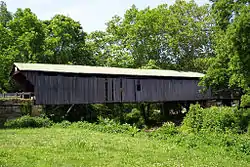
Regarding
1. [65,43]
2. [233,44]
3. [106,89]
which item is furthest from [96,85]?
[65,43]

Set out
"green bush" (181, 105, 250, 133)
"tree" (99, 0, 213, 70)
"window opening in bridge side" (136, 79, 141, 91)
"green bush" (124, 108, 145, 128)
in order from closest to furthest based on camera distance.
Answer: "green bush" (181, 105, 250, 133) → "window opening in bridge side" (136, 79, 141, 91) → "green bush" (124, 108, 145, 128) → "tree" (99, 0, 213, 70)

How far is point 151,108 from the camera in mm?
34125

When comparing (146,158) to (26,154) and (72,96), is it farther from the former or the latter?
(72,96)

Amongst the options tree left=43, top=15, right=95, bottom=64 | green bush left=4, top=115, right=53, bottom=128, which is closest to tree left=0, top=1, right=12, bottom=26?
tree left=43, top=15, right=95, bottom=64

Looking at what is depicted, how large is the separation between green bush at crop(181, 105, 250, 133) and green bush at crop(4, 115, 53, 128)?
959 cm

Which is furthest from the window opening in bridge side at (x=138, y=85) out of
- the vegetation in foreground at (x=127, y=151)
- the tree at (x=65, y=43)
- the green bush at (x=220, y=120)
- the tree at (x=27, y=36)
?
the tree at (x=27, y=36)

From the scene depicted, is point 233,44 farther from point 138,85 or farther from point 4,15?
point 4,15

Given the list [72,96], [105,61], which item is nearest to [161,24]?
[105,61]

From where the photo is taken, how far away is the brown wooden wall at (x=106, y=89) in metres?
21.8

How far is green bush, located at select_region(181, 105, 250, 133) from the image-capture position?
1894 cm

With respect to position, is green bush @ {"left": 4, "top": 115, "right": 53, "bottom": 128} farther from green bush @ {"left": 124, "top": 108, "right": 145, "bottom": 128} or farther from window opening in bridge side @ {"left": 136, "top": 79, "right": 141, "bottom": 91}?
green bush @ {"left": 124, "top": 108, "right": 145, "bottom": 128}

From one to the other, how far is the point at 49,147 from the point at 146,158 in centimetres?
377

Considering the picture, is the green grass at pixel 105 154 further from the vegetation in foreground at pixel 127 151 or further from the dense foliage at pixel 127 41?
the dense foliage at pixel 127 41

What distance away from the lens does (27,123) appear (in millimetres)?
18984
